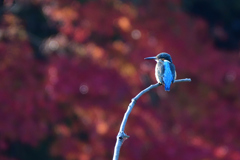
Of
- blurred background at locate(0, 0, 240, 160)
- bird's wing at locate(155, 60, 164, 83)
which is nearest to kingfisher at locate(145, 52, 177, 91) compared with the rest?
bird's wing at locate(155, 60, 164, 83)

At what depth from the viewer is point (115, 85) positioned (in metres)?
6.12

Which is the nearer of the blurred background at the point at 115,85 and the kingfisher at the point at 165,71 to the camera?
the kingfisher at the point at 165,71

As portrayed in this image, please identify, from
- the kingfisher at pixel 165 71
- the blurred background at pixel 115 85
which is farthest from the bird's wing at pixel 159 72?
the blurred background at pixel 115 85

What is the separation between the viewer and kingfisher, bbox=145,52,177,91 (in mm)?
3523

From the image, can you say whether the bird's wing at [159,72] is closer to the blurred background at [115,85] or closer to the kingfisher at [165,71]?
the kingfisher at [165,71]

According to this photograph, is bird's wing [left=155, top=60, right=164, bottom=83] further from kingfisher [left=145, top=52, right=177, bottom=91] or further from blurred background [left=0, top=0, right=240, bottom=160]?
blurred background [left=0, top=0, right=240, bottom=160]

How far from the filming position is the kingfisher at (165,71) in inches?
139

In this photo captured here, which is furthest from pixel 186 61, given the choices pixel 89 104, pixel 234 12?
pixel 234 12

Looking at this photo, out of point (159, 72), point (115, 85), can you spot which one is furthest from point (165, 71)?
point (115, 85)

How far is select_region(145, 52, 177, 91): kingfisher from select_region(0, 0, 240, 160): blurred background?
2435mm

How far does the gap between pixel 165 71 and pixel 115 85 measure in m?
2.56

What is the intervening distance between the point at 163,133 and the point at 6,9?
11.2ft

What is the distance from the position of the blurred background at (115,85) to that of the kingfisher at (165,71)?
2435 mm

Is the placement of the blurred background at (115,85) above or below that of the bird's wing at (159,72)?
above
